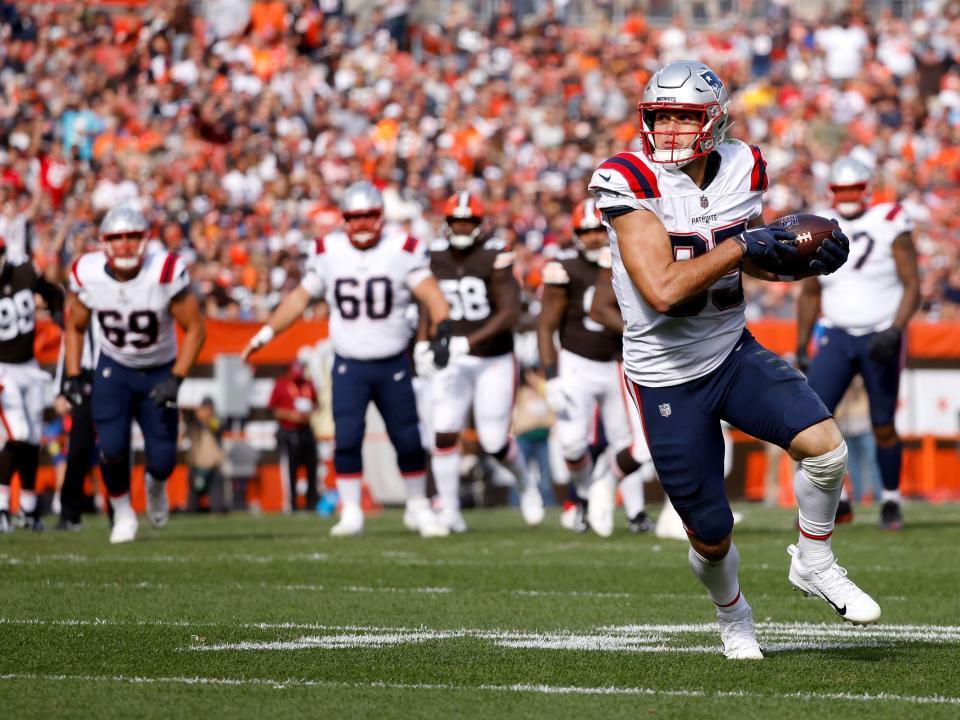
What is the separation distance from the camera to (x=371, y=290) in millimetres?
10070

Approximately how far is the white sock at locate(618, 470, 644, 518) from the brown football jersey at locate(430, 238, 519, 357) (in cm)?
111

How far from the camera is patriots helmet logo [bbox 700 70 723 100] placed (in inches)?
195

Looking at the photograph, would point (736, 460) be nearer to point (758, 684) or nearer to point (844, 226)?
point (844, 226)

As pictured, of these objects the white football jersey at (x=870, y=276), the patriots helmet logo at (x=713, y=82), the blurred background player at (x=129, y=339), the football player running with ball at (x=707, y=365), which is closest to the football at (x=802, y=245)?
the football player running with ball at (x=707, y=365)

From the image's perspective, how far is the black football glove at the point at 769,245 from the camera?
4633 millimetres

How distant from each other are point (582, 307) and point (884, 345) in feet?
6.19

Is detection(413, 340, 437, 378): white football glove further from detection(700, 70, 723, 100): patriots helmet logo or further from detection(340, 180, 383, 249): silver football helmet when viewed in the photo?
detection(700, 70, 723, 100): patriots helmet logo

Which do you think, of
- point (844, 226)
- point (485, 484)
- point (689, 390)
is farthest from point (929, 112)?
point (689, 390)

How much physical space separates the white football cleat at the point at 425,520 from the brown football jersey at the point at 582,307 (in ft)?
4.28

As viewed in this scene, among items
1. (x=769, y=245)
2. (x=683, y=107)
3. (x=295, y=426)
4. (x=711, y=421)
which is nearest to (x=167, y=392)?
(x=711, y=421)

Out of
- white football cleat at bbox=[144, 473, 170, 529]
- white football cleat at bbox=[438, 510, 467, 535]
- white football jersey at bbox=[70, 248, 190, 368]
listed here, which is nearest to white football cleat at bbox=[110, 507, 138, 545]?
white football cleat at bbox=[144, 473, 170, 529]

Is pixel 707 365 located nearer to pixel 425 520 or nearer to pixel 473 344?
pixel 425 520

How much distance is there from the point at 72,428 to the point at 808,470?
726cm

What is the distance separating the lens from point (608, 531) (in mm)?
10094
